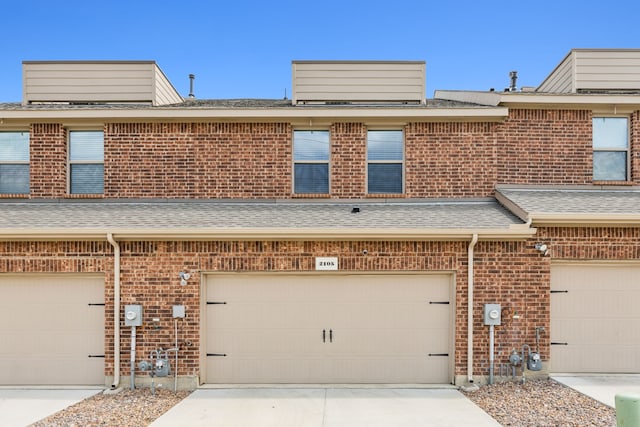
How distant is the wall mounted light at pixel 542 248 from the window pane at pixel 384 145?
10.6 feet

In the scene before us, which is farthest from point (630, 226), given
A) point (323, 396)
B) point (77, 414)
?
point (77, 414)

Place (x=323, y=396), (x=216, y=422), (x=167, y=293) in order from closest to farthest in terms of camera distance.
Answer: (x=216, y=422)
(x=323, y=396)
(x=167, y=293)

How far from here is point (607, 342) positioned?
8.23 m

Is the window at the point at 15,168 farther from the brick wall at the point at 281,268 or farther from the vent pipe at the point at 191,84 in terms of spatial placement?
the vent pipe at the point at 191,84

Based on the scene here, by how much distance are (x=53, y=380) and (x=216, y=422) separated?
3743 millimetres

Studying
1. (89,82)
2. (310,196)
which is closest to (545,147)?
(310,196)

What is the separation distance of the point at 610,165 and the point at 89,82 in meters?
12.0

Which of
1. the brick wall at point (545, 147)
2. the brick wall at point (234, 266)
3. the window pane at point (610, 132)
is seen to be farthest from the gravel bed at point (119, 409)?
the window pane at point (610, 132)

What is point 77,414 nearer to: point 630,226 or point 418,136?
point 418,136

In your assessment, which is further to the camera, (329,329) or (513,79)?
(513,79)

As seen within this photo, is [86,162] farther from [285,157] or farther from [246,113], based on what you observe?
[285,157]

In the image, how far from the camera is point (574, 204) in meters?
8.44

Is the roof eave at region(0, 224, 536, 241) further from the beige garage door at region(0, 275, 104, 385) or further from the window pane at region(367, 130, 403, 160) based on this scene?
the window pane at region(367, 130, 403, 160)

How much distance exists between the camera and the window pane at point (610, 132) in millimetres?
9609
